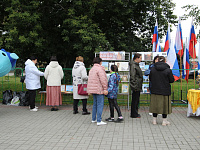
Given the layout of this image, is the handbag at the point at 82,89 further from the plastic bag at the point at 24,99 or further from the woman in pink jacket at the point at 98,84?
the plastic bag at the point at 24,99

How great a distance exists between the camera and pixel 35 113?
8.18 metres

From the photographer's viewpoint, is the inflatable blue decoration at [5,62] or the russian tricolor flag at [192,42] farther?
the russian tricolor flag at [192,42]

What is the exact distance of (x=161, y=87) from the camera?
636 centimetres

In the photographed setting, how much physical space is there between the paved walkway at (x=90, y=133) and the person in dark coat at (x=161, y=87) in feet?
1.51

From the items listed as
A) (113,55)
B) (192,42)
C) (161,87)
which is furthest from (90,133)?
(192,42)

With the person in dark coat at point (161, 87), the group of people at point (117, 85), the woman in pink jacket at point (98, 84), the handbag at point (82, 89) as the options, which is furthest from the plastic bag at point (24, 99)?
the person in dark coat at point (161, 87)

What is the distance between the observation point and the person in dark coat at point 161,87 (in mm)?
6352

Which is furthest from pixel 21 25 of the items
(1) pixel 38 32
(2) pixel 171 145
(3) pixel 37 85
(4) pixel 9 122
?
(2) pixel 171 145

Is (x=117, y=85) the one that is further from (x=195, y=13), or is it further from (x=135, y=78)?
(x=195, y=13)

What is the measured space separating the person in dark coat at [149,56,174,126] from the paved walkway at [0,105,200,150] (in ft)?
1.51

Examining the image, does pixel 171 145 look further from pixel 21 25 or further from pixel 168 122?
pixel 21 25

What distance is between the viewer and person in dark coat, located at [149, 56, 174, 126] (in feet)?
20.8

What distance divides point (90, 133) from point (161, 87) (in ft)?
7.03

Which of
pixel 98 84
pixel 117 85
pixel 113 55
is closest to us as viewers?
pixel 98 84
